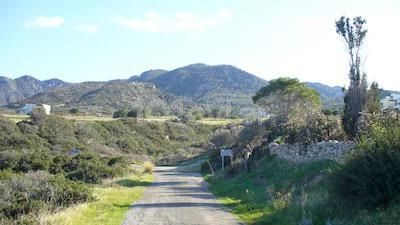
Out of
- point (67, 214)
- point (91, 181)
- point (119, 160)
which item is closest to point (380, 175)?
point (67, 214)

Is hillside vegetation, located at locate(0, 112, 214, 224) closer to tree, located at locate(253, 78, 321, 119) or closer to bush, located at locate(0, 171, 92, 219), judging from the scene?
bush, located at locate(0, 171, 92, 219)

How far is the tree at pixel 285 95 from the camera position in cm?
5828

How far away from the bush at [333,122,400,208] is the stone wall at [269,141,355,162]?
5.34 meters

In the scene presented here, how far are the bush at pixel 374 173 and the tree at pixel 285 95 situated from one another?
144 ft

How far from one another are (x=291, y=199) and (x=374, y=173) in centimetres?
580

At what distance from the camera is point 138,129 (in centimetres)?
10969

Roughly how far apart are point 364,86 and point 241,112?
134m

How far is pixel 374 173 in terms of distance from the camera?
12.1 m

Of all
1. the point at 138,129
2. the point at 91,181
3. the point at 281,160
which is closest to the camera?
the point at 281,160

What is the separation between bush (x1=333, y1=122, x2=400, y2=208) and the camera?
11781mm

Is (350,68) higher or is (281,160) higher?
(350,68)

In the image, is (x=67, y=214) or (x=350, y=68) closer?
(x=67, y=214)

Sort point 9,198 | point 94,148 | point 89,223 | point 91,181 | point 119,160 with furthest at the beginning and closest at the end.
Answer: point 94,148 < point 119,160 < point 91,181 < point 9,198 < point 89,223

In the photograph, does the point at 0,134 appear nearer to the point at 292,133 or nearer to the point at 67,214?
the point at 292,133
